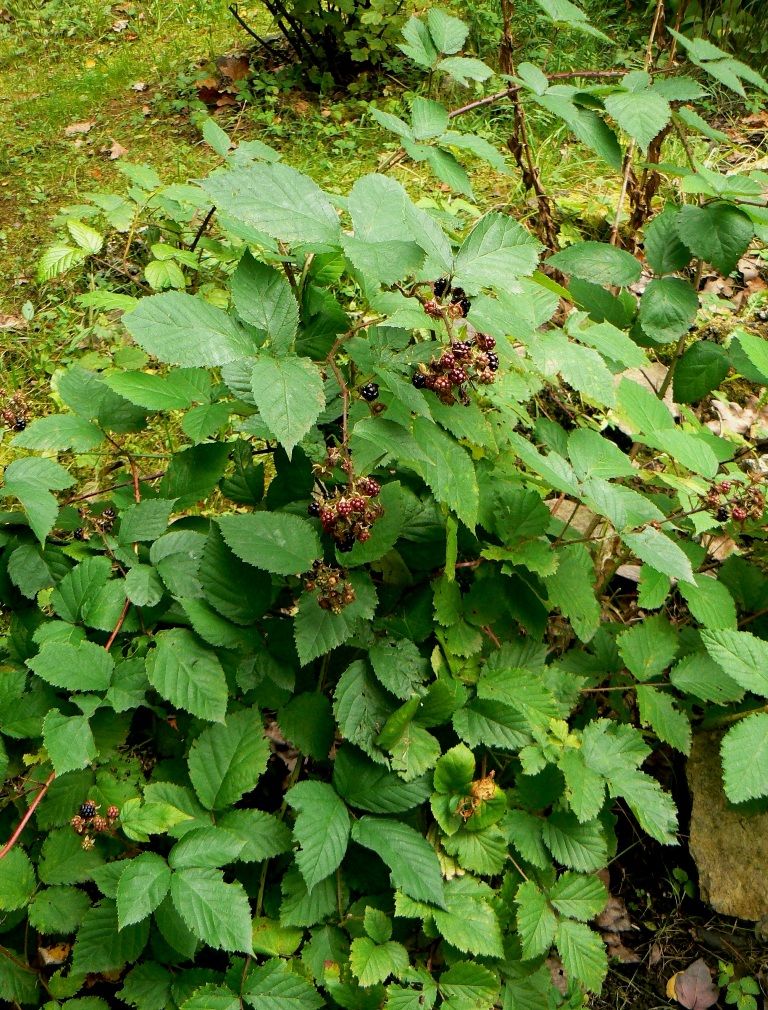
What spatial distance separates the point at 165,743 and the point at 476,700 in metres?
0.65

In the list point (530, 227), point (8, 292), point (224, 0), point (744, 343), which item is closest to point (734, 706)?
point (744, 343)

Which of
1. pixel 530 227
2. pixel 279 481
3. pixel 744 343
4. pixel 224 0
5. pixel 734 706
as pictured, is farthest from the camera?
pixel 224 0

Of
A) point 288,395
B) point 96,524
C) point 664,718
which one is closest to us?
point 288,395

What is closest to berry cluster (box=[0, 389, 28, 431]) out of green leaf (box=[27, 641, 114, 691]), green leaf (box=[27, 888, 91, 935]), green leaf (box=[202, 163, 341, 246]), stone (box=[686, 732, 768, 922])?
green leaf (box=[27, 641, 114, 691])

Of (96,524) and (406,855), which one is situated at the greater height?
(96,524)

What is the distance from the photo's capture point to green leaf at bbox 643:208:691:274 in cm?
181

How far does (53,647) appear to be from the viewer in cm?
140

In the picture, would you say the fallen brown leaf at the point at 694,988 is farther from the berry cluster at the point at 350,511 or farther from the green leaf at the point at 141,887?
the berry cluster at the point at 350,511

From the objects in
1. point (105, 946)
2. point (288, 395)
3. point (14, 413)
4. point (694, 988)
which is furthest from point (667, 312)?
point (105, 946)

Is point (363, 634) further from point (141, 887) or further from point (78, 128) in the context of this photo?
point (78, 128)

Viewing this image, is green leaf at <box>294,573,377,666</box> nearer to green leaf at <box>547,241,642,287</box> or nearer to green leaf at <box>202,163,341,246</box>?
green leaf at <box>202,163,341,246</box>

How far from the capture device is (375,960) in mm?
1398

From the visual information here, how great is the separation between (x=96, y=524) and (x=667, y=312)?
4.39 ft

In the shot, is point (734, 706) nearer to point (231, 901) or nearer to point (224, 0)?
point (231, 901)
